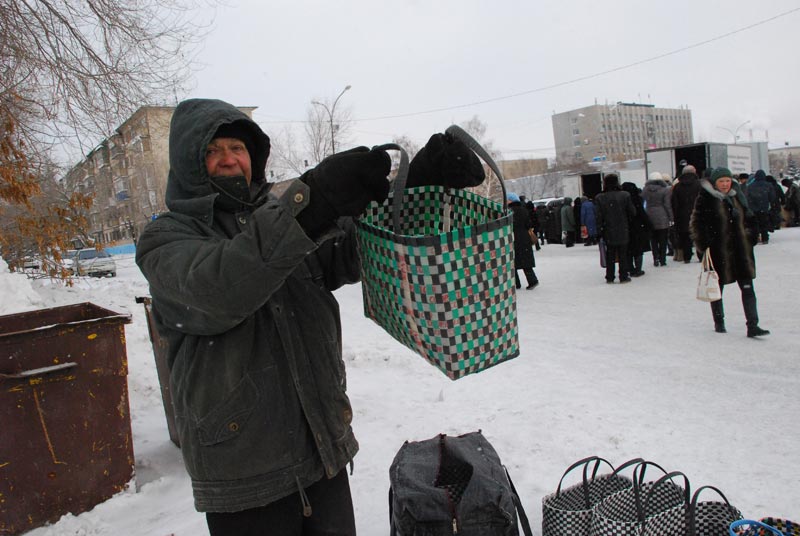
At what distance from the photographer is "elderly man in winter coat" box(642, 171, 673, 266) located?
35.1ft

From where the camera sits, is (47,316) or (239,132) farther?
(47,316)

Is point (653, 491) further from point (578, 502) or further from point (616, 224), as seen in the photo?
point (616, 224)

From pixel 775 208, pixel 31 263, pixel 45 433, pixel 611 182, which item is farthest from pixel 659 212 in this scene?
pixel 31 263

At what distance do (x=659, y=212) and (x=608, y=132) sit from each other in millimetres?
95184

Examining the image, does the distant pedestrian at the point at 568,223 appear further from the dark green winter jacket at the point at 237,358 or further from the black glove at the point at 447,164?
the dark green winter jacket at the point at 237,358

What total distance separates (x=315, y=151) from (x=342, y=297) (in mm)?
26740

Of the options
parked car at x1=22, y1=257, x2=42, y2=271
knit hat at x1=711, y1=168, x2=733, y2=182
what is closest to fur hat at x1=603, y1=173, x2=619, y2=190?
knit hat at x1=711, y1=168, x2=733, y2=182

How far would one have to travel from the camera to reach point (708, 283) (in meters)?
5.77

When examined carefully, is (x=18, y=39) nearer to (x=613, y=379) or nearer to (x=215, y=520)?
(x=215, y=520)

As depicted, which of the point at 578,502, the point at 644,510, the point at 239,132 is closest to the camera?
the point at 239,132

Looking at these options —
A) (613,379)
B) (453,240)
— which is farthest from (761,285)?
(453,240)

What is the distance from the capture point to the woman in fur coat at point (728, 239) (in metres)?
5.75

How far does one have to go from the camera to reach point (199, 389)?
1.43 m

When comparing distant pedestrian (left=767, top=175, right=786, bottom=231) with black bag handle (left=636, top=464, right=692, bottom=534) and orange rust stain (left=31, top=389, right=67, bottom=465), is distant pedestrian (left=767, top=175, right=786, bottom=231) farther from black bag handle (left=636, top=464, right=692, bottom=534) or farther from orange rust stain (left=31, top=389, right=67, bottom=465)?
orange rust stain (left=31, top=389, right=67, bottom=465)
